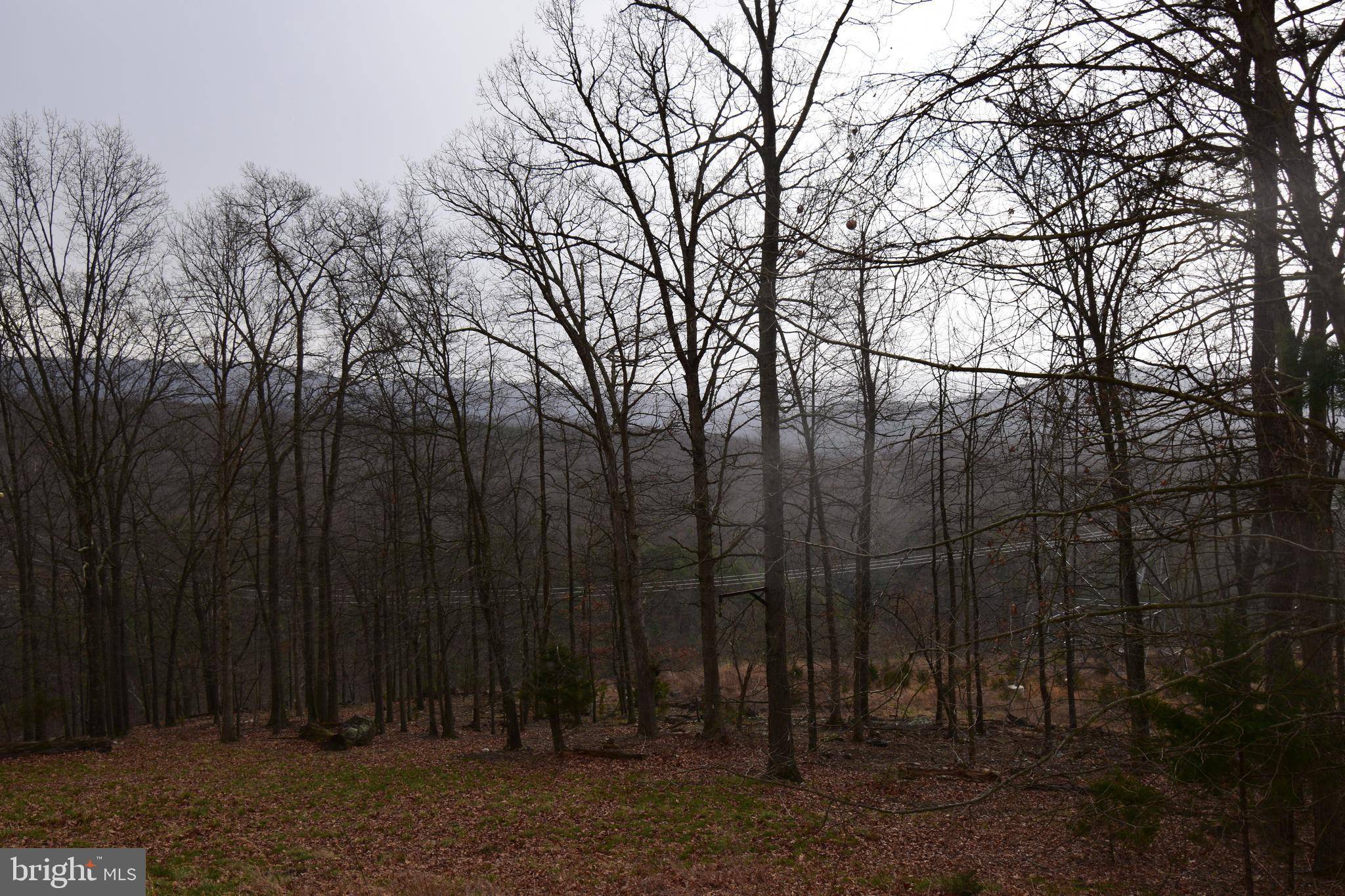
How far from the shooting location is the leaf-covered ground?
6770 millimetres

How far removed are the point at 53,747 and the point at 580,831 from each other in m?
11.5

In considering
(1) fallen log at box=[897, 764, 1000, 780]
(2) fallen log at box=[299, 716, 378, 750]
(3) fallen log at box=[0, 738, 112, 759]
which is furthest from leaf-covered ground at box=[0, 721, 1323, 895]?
(2) fallen log at box=[299, 716, 378, 750]

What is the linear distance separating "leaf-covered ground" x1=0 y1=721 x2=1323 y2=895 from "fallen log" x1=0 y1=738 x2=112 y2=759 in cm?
151

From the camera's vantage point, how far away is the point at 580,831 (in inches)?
340

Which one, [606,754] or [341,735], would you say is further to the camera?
[341,735]

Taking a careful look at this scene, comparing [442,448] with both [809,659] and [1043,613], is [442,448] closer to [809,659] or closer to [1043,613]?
[809,659]

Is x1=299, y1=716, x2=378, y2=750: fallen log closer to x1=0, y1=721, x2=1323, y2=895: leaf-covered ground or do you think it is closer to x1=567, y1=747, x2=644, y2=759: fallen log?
x1=0, y1=721, x2=1323, y2=895: leaf-covered ground

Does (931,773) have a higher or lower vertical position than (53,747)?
lower

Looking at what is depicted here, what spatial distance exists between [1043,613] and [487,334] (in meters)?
12.8

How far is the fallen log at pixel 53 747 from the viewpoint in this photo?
1372 cm

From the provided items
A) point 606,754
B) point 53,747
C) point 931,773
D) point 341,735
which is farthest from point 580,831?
point 53,747

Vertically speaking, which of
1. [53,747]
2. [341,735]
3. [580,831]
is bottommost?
[341,735]

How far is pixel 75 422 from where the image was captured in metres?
16.4

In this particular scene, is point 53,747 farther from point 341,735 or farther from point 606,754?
point 606,754
